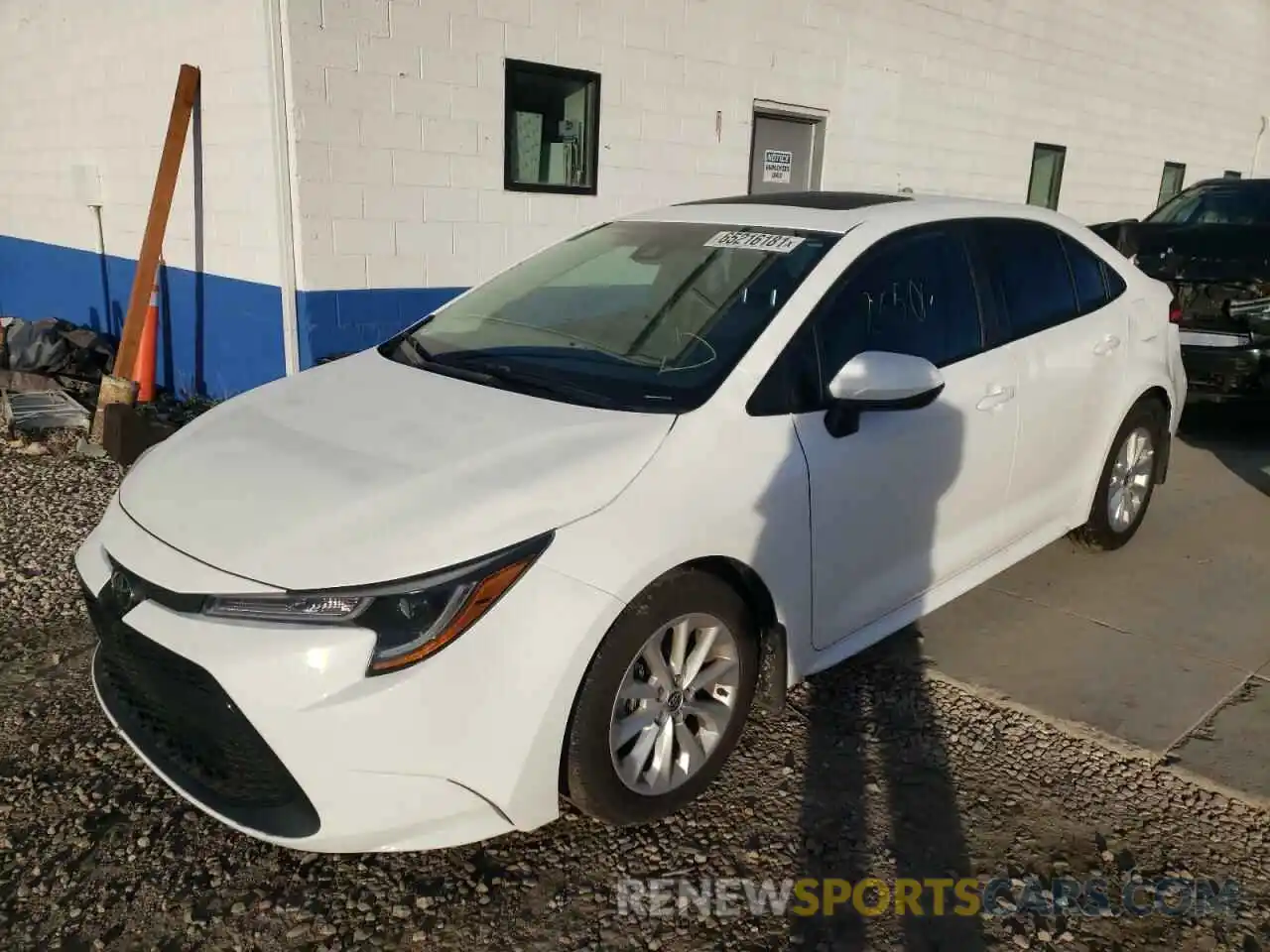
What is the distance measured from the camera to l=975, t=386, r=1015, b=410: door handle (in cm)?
349

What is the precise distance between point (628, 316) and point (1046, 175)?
10782 millimetres

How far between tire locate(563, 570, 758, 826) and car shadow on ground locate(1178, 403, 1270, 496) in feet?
14.8

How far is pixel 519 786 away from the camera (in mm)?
2318

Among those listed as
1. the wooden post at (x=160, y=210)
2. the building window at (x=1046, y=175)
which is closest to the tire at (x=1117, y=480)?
the wooden post at (x=160, y=210)

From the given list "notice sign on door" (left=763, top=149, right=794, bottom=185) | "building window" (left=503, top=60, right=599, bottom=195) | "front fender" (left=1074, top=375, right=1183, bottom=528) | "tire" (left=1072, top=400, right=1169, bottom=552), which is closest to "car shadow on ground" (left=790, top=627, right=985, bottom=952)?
"front fender" (left=1074, top=375, right=1183, bottom=528)

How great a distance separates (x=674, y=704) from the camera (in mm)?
2666

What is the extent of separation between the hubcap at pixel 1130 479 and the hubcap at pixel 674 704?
101 inches

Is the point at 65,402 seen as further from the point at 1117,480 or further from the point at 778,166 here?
the point at 1117,480

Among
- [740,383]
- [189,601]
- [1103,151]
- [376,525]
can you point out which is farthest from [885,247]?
[1103,151]

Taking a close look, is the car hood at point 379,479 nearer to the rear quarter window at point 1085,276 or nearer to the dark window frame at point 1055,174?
the rear quarter window at point 1085,276

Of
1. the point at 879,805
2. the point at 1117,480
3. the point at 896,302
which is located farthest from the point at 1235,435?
the point at 879,805

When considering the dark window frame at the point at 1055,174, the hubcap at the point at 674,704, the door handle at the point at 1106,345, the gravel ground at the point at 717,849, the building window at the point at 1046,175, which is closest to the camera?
the gravel ground at the point at 717,849
